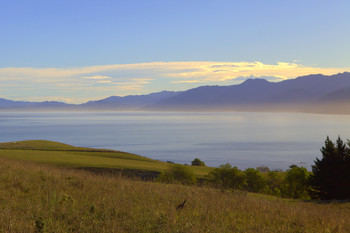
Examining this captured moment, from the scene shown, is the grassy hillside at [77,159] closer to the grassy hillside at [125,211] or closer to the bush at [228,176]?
the bush at [228,176]

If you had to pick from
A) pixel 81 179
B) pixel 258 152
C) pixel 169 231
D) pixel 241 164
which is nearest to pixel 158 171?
pixel 81 179

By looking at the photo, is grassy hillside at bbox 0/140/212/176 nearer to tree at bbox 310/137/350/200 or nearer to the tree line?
the tree line

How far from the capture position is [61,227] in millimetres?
7695

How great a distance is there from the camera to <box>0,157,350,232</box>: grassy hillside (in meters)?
8.00

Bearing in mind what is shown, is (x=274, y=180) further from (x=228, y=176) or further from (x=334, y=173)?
(x=334, y=173)

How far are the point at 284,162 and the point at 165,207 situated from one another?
114 meters

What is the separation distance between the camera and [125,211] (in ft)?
30.9

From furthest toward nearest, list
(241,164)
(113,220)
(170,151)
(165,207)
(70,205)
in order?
(170,151) → (241,164) → (165,207) → (70,205) → (113,220)

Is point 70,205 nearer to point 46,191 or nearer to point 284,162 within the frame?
point 46,191

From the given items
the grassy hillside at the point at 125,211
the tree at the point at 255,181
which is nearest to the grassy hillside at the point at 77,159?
the tree at the point at 255,181

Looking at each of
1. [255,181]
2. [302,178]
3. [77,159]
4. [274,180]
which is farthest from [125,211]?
[274,180]

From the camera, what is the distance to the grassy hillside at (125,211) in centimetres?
800


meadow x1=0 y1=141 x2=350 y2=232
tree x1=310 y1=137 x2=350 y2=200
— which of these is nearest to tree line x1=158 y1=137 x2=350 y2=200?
tree x1=310 y1=137 x2=350 y2=200

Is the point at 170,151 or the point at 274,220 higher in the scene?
the point at 274,220
